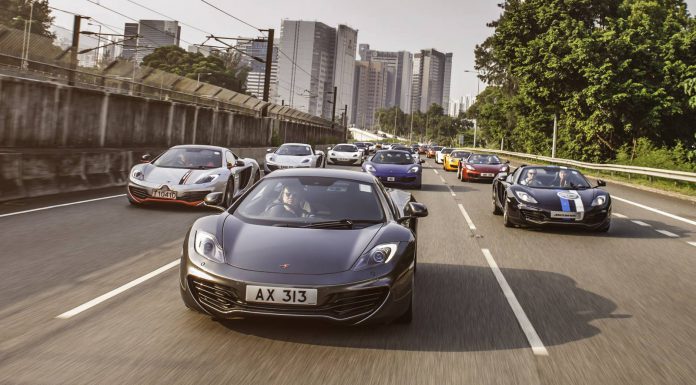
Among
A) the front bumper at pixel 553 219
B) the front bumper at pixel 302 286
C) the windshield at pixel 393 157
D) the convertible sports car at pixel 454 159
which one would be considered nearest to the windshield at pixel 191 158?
the front bumper at pixel 553 219

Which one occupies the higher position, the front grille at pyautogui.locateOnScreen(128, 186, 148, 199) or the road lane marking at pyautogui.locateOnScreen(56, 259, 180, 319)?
the front grille at pyautogui.locateOnScreen(128, 186, 148, 199)

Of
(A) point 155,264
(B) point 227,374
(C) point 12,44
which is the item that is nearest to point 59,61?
(C) point 12,44

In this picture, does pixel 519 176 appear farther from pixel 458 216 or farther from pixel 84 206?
pixel 84 206

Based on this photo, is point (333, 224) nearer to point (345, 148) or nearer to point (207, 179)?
point (207, 179)

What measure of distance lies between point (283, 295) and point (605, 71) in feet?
124

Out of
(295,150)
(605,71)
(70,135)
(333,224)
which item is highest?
(605,71)

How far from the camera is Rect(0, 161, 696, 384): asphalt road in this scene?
4074mm

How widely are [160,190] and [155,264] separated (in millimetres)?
5271

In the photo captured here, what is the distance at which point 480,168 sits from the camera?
25641mm

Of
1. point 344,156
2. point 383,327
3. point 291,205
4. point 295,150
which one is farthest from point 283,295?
point 344,156

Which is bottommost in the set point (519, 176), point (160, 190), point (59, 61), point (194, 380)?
point (194, 380)

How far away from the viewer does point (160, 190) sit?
12.4 metres

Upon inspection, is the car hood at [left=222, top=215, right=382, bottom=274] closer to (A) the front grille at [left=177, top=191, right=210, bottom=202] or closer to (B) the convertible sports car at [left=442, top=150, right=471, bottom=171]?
(A) the front grille at [left=177, top=191, right=210, bottom=202]

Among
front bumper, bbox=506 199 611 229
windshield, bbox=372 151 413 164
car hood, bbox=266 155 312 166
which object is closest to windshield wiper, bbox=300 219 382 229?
front bumper, bbox=506 199 611 229
